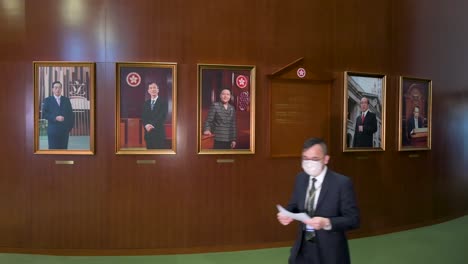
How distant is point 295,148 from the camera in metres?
5.68

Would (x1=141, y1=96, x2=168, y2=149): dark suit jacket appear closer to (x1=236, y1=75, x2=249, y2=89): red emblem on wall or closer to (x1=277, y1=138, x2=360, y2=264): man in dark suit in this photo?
(x1=236, y1=75, x2=249, y2=89): red emblem on wall

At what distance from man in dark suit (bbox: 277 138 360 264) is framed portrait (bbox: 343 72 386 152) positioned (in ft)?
11.6

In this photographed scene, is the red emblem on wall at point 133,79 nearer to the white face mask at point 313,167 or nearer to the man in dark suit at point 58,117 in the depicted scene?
the man in dark suit at point 58,117

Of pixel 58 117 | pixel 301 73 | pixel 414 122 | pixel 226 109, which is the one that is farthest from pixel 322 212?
pixel 414 122

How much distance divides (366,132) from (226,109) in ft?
8.78

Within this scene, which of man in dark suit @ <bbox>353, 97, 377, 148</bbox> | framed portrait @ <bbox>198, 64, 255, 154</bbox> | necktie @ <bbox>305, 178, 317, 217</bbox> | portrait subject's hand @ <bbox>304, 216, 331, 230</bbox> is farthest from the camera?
man in dark suit @ <bbox>353, 97, 377, 148</bbox>

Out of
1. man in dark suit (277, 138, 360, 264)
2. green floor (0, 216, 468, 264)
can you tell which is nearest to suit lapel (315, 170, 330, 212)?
man in dark suit (277, 138, 360, 264)

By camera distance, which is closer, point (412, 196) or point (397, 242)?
point (397, 242)

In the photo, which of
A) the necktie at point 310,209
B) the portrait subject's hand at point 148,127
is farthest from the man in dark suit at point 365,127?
the necktie at point 310,209

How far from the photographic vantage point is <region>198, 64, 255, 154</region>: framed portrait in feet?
17.6

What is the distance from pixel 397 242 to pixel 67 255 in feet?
18.0

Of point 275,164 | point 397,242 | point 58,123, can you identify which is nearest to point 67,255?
point 58,123

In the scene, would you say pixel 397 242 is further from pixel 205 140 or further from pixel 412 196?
pixel 205 140

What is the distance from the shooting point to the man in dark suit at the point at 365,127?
Answer: 613 centimetres
